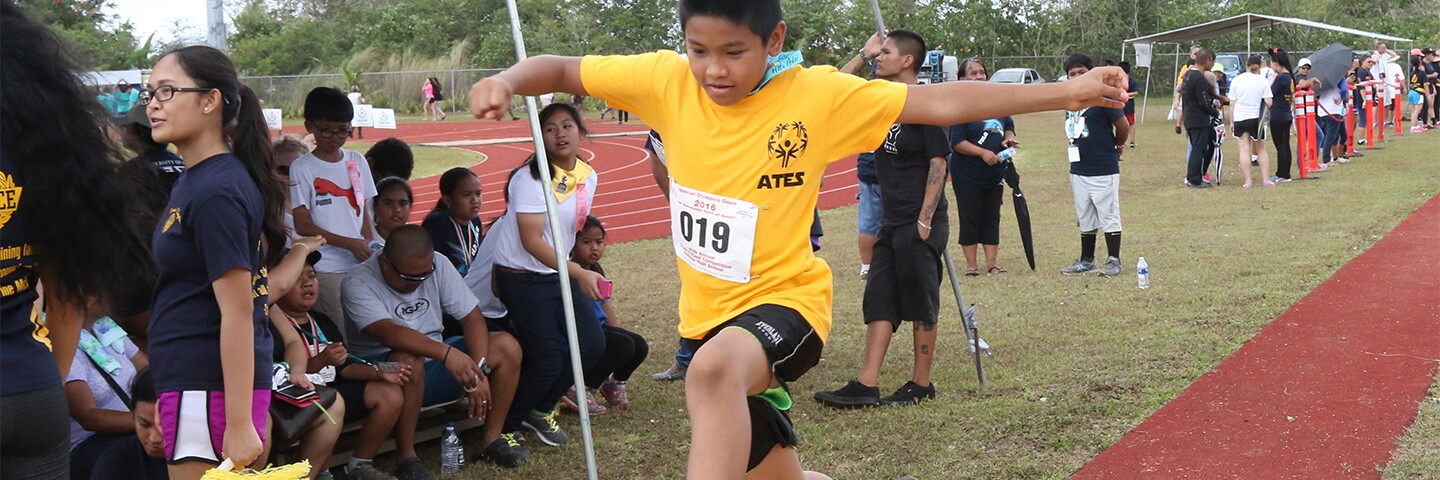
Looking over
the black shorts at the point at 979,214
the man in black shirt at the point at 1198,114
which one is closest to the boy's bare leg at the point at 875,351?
the black shorts at the point at 979,214

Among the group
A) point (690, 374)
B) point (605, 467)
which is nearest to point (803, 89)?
point (690, 374)

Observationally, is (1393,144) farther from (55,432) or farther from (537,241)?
(55,432)

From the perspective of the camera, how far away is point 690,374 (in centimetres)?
329

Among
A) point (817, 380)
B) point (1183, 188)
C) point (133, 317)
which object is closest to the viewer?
point (133, 317)

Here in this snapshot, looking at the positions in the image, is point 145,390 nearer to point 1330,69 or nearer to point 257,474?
point 257,474

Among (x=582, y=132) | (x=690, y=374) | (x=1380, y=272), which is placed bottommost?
(x=1380, y=272)

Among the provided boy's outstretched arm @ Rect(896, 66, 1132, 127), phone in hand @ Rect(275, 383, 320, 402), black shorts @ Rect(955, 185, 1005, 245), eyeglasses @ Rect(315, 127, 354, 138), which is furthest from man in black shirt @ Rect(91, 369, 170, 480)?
black shorts @ Rect(955, 185, 1005, 245)

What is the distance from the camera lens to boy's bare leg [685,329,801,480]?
325 cm

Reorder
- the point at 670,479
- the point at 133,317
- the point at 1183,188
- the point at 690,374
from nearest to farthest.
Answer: the point at 690,374 < the point at 133,317 < the point at 670,479 < the point at 1183,188

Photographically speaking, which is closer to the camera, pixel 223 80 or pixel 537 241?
pixel 223 80

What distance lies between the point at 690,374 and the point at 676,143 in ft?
2.41

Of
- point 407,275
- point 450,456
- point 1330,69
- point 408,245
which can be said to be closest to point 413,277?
point 407,275

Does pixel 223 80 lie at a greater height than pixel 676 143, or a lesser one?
greater

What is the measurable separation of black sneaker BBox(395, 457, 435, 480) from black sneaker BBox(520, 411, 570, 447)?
639 mm
